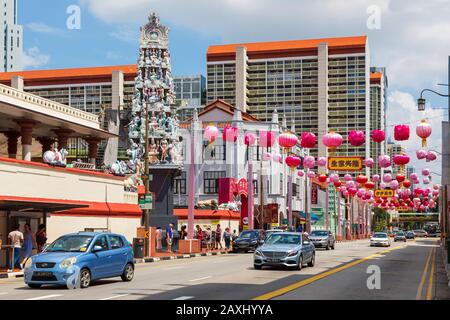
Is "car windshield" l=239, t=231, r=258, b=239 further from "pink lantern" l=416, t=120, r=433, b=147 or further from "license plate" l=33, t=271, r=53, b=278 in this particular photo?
"license plate" l=33, t=271, r=53, b=278

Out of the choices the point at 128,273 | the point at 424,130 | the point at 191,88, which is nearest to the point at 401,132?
the point at 424,130

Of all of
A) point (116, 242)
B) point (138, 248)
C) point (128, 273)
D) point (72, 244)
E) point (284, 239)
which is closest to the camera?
point (72, 244)

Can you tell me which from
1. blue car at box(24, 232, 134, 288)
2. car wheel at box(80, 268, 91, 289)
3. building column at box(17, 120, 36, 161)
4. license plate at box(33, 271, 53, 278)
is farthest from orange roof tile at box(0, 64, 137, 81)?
license plate at box(33, 271, 53, 278)

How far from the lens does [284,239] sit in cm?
2856

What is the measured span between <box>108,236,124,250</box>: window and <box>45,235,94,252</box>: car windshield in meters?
0.94

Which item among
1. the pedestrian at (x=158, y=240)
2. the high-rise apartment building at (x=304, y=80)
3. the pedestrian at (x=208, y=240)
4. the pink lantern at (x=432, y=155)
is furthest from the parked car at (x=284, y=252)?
the high-rise apartment building at (x=304, y=80)

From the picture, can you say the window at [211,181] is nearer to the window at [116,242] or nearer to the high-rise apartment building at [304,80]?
the window at [116,242]

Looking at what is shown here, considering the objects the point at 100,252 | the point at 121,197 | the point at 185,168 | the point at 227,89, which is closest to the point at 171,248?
the point at 121,197

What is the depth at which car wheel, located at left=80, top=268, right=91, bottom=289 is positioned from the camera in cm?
1953

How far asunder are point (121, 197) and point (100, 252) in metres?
22.5

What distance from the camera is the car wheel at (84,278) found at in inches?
769

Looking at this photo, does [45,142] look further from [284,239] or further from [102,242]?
[102,242]

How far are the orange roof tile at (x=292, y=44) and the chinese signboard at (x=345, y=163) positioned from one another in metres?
102

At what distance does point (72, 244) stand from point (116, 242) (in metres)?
1.69
